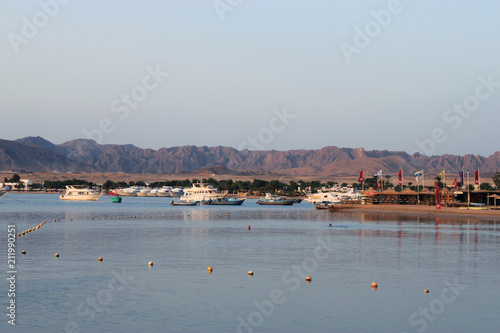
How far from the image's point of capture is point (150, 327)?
24500 mm

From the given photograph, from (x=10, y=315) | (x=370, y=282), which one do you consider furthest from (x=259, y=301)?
(x=10, y=315)

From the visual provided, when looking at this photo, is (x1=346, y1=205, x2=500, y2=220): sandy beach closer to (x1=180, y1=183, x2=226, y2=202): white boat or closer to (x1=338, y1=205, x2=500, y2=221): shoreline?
(x1=338, y1=205, x2=500, y2=221): shoreline

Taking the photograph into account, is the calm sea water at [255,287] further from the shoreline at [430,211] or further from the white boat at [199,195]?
the white boat at [199,195]

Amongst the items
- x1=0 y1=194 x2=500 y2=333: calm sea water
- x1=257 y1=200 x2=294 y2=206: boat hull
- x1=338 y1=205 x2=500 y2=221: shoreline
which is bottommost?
x1=257 y1=200 x2=294 y2=206: boat hull

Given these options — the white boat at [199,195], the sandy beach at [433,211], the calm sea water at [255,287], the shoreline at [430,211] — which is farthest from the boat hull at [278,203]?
the calm sea water at [255,287]

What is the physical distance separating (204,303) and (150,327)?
192 inches

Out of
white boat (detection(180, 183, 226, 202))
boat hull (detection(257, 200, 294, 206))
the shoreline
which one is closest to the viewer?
the shoreline

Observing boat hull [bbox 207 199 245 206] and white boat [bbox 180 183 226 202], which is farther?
white boat [bbox 180 183 226 202]

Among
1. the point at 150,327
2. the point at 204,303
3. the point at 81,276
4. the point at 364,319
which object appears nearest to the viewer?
the point at 150,327

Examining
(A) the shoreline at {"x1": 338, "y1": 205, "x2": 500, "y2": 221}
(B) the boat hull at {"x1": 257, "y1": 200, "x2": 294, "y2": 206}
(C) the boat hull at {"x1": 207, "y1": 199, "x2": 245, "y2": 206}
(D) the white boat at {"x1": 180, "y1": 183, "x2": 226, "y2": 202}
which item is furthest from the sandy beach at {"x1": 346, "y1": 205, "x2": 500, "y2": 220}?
(D) the white boat at {"x1": 180, "y1": 183, "x2": 226, "y2": 202}

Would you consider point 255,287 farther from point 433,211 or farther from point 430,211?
point 430,211

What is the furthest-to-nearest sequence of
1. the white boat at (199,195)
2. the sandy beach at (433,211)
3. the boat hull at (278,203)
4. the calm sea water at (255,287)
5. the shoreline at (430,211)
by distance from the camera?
the boat hull at (278,203), the white boat at (199,195), the shoreline at (430,211), the sandy beach at (433,211), the calm sea water at (255,287)

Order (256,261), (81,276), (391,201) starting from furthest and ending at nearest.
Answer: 1. (391,201)
2. (256,261)
3. (81,276)

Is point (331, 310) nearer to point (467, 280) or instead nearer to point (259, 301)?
point (259, 301)
